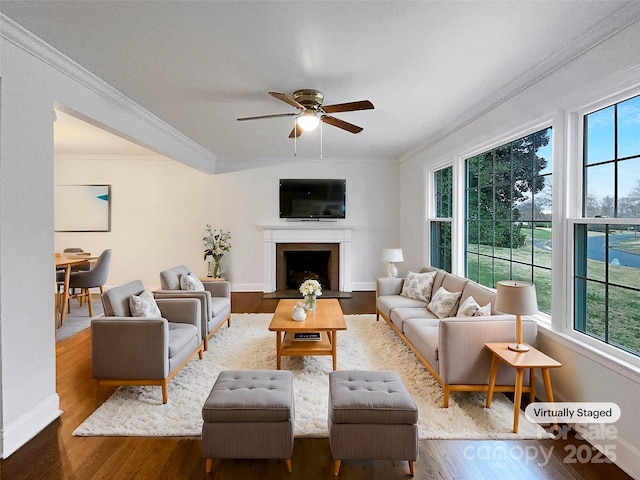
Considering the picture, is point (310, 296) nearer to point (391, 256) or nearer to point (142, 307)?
point (142, 307)

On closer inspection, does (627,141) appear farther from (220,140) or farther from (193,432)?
(220,140)

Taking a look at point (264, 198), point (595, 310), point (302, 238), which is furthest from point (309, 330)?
point (264, 198)

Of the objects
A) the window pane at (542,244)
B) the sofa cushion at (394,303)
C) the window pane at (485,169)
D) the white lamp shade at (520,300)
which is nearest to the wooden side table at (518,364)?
the white lamp shade at (520,300)

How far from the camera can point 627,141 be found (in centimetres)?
232

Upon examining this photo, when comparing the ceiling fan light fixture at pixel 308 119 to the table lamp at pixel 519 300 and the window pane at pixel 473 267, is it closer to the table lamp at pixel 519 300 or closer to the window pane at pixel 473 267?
the table lamp at pixel 519 300

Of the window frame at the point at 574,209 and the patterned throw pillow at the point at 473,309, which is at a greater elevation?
the window frame at the point at 574,209

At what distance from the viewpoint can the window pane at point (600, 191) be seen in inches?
95.8

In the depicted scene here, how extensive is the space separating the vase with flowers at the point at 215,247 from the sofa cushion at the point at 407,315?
3772 mm

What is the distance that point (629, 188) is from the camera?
90.4 inches

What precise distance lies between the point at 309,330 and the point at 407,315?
1208 mm

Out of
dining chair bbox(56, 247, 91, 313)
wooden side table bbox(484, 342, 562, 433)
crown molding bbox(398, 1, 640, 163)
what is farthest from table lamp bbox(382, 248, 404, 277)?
dining chair bbox(56, 247, 91, 313)

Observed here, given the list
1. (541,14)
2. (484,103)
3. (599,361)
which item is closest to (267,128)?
(484,103)

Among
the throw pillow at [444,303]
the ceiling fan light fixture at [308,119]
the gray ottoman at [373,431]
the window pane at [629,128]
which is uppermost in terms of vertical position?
the ceiling fan light fixture at [308,119]

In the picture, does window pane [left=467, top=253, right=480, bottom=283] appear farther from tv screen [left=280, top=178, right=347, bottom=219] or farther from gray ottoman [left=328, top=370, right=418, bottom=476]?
tv screen [left=280, top=178, right=347, bottom=219]
